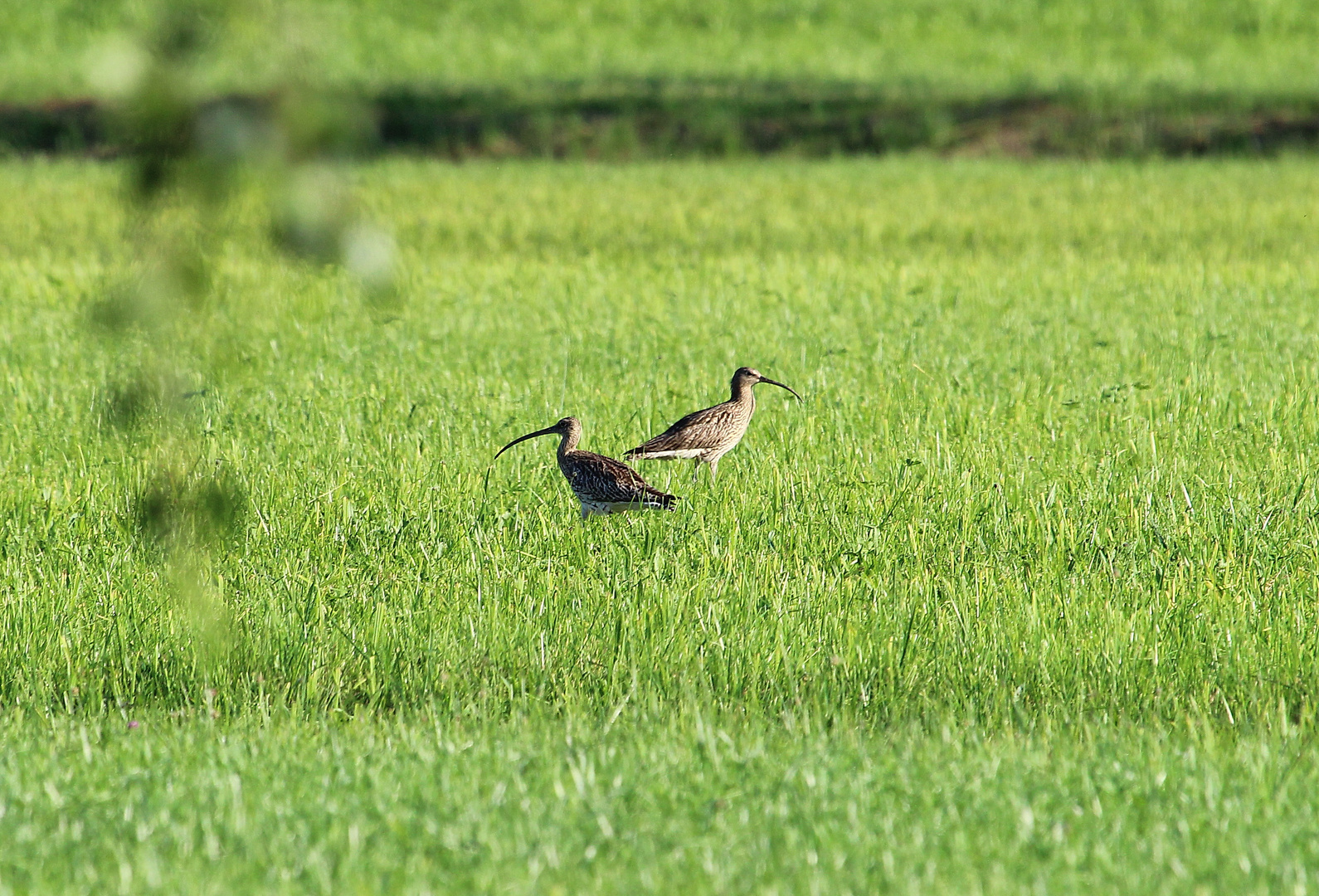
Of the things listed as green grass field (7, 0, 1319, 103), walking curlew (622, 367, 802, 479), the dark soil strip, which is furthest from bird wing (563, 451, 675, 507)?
green grass field (7, 0, 1319, 103)

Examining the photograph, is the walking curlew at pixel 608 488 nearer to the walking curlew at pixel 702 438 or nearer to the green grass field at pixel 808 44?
the walking curlew at pixel 702 438

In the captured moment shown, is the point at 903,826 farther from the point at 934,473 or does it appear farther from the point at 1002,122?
the point at 1002,122

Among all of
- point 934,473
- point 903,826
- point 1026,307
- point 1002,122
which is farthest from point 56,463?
point 1002,122

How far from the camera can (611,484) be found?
706 cm

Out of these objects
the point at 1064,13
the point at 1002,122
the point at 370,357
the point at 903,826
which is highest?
the point at 1064,13

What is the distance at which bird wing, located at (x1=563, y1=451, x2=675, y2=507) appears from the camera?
7039mm

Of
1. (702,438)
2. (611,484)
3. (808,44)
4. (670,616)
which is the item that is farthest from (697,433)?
(808,44)

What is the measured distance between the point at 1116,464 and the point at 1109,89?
2997 cm

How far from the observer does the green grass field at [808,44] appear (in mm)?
38375

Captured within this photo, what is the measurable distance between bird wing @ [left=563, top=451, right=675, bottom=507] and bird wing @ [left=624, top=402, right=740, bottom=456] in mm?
835

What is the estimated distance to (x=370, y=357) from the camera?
11.9 metres

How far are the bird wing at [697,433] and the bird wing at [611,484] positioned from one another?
0.84m

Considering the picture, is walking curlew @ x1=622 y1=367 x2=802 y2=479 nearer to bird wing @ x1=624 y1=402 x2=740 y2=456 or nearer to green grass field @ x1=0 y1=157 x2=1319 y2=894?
bird wing @ x1=624 y1=402 x2=740 y2=456

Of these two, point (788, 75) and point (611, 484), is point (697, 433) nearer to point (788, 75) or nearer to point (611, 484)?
point (611, 484)
